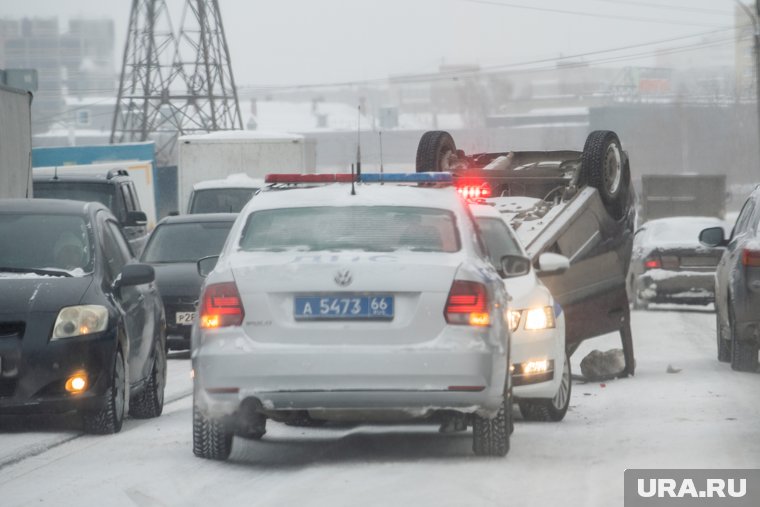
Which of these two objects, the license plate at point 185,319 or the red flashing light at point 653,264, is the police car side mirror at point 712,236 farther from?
the red flashing light at point 653,264

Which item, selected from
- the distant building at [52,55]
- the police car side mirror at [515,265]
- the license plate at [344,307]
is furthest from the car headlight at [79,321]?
the distant building at [52,55]

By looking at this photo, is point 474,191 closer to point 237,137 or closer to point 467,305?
point 467,305

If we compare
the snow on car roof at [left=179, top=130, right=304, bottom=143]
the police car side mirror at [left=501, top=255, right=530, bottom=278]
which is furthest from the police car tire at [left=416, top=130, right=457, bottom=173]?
the snow on car roof at [left=179, top=130, right=304, bottom=143]

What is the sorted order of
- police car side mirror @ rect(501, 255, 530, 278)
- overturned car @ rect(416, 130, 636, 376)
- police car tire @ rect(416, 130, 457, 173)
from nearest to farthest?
police car side mirror @ rect(501, 255, 530, 278)
overturned car @ rect(416, 130, 636, 376)
police car tire @ rect(416, 130, 457, 173)

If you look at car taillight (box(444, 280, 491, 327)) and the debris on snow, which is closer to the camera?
car taillight (box(444, 280, 491, 327))

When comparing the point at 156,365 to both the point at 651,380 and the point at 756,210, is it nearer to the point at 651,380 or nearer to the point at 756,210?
the point at 651,380

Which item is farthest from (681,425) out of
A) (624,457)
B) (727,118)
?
(727,118)

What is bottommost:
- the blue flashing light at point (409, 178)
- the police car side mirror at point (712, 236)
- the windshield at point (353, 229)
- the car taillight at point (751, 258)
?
the car taillight at point (751, 258)

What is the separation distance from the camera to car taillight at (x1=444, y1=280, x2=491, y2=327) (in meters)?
8.43

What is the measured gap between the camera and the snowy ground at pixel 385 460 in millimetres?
7715

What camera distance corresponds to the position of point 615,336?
2159cm

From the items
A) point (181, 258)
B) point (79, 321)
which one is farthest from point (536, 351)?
point (181, 258)

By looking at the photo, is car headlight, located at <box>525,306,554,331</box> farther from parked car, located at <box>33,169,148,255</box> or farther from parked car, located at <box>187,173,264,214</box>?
parked car, located at <box>187,173,264,214</box>

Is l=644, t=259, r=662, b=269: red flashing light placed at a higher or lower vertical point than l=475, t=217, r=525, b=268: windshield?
lower
